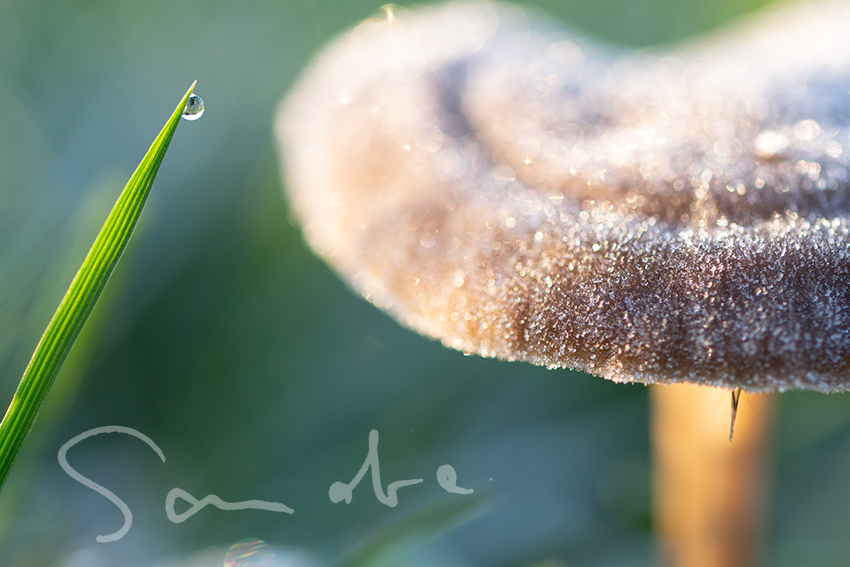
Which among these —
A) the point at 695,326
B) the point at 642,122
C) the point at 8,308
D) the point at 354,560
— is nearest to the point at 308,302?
the point at 8,308

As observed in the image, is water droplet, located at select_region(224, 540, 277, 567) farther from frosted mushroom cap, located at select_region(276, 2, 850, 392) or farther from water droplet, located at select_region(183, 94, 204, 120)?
water droplet, located at select_region(183, 94, 204, 120)

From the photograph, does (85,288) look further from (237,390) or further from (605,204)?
(237,390)

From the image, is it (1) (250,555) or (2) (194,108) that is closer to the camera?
(2) (194,108)

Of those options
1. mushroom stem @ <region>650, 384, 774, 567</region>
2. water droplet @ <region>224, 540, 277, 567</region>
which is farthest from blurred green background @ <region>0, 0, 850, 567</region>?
mushroom stem @ <region>650, 384, 774, 567</region>

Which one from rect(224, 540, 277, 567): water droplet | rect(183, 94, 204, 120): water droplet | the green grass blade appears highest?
rect(183, 94, 204, 120): water droplet

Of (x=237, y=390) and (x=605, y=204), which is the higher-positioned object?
(x=237, y=390)

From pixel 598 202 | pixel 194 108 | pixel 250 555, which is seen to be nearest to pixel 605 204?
pixel 598 202

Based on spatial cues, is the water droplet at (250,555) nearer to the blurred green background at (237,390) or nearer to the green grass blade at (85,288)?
the blurred green background at (237,390)

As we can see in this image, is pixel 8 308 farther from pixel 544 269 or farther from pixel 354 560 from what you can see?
pixel 544 269
